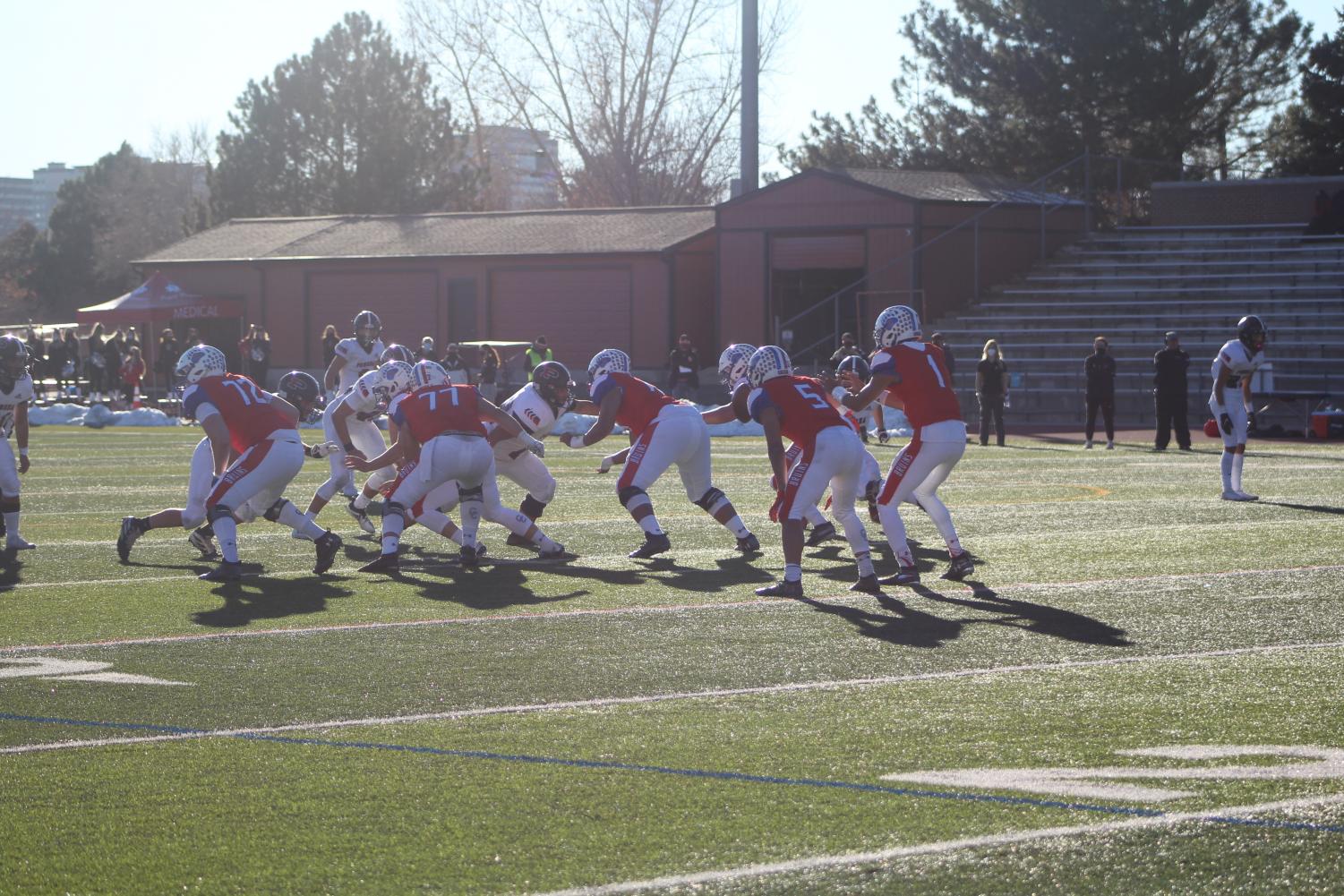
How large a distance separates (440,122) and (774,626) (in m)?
55.5

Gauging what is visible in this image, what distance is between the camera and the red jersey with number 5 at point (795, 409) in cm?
1048

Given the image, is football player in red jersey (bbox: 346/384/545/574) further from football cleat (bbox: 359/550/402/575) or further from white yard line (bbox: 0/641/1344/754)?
white yard line (bbox: 0/641/1344/754)

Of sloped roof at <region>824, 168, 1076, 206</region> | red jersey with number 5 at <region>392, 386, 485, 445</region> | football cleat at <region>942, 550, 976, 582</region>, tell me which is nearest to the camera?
football cleat at <region>942, 550, 976, 582</region>

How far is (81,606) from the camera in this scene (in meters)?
10.3

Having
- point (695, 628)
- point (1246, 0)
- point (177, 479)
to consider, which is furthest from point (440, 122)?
point (695, 628)

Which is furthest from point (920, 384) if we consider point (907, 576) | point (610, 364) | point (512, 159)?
point (512, 159)

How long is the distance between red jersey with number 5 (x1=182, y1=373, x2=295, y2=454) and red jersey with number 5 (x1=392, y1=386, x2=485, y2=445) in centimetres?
89

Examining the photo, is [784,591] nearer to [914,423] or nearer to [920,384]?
[914,423]

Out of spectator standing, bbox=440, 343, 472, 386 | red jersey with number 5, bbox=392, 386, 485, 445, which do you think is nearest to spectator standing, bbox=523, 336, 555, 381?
spectator standing, bbox=440, 343, 472, 386

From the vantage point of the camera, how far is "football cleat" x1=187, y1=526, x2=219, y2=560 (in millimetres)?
12719

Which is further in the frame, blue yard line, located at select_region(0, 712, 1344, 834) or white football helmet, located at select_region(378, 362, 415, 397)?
white football helmet, located at select_region(378, 362, 415, 397)

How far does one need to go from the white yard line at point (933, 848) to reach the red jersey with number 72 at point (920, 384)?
5168 mm

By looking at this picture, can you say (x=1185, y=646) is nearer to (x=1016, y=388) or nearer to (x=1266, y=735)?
(x=1266, y=735)

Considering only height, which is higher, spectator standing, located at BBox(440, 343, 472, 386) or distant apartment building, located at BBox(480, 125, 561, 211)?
distant apartment building, located at BBox(480, 125, 561, 211)
